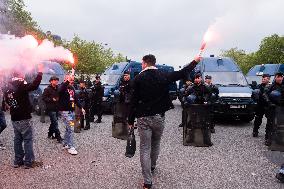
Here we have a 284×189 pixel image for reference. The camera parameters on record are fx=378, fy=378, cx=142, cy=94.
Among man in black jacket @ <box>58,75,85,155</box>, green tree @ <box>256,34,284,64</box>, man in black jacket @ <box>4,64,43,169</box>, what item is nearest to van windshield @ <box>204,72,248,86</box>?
man in black jacket @ <box>58,75,85,155</box>

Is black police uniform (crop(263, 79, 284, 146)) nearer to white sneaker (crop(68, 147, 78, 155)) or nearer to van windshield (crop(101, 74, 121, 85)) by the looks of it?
white sneaker (crop(68, 147, 78, 155))

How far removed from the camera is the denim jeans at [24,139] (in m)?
7.35

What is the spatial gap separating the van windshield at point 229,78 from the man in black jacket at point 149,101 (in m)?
8.54

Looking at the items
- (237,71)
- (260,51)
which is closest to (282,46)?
(260,51)

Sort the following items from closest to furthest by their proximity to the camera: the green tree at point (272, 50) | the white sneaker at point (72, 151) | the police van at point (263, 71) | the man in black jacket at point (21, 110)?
the man in black jacket at point (21, 110) < the white sneaker at point (72, 151) < the police van at point (263, 71) < the green tree at point (272, 50)

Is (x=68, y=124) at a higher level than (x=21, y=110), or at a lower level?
lower

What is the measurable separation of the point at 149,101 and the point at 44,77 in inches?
464

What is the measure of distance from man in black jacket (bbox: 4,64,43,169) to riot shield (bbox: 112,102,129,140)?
337 centimetres

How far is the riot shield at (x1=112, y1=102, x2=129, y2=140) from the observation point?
409 inches

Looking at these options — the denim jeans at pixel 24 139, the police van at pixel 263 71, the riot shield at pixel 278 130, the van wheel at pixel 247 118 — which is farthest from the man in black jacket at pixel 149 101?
the police van at pixel 263 71

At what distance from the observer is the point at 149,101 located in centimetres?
605

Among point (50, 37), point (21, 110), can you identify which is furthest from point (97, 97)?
point (50, 37)

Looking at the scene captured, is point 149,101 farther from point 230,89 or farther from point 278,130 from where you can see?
point 230,89

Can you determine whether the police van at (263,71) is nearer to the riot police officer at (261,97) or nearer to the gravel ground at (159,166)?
the riot police officer at (261,97)
